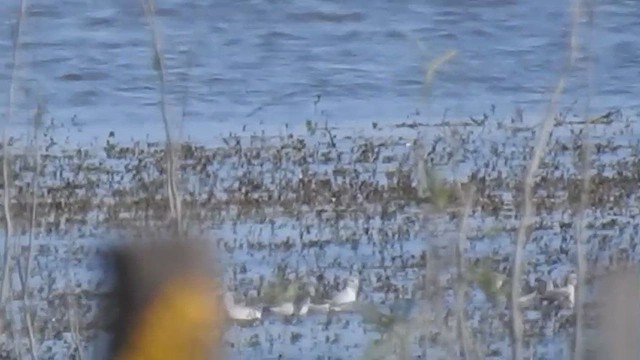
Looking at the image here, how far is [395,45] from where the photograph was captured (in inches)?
607

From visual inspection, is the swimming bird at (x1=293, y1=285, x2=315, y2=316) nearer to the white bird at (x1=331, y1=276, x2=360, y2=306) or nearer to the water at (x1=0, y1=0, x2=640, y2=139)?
the white bird at (x1=331, y1=276, x2=360, y2=306)

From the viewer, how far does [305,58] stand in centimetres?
1502

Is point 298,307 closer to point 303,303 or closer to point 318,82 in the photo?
point 303,303

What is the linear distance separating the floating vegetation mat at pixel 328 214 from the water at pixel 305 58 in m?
0.44

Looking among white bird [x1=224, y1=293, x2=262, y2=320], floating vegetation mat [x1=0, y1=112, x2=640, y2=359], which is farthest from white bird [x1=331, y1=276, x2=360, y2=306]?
white bird [x1=224, y1=293, x2=262, y2=320]

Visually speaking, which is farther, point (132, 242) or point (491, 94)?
point (491, 94)

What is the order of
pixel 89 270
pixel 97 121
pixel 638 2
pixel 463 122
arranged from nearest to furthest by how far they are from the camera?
1. pixel 89 270
2. pixel 463 122
3. pixel 97 121
4. pixel 638 2

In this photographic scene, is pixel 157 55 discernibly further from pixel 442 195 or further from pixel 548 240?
pixel 548 240

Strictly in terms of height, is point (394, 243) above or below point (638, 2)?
below

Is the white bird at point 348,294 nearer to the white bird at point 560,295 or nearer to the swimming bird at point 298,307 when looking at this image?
the swimming bird at point 298,307

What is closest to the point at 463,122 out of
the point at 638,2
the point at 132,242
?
the point at 638,2

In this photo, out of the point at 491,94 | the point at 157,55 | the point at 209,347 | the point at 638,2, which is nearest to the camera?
the point at 209,347

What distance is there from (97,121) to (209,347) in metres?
10.1

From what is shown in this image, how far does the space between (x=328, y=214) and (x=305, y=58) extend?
18.7ft
